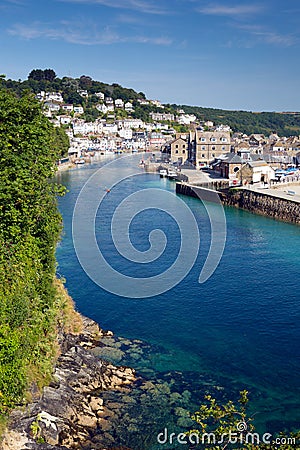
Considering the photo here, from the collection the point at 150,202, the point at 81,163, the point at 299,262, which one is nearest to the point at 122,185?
the point at 150,202

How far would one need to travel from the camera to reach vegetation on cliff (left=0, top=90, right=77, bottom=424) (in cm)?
767

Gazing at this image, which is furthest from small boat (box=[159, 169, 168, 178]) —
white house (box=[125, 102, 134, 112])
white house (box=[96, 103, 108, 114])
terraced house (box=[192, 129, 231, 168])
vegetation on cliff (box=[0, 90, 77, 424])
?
white house (box=[125, 102, 134, 112])

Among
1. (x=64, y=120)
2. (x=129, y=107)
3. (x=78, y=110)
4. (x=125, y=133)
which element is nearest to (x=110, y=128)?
(x=125, y=133)

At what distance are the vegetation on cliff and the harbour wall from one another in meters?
15.7

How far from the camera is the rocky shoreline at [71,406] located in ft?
24.6

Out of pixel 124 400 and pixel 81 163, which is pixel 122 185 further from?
pixel 124 400

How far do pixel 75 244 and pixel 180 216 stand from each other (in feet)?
27.4

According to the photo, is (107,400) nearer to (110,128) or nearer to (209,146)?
(209,146)

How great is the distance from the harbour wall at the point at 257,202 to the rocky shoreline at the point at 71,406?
1616cm

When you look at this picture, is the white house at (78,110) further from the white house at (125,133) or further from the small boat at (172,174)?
the small boat at (172,174)

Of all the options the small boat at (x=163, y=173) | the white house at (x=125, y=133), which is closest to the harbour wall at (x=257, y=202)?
the small boat at (x=163, y=173)

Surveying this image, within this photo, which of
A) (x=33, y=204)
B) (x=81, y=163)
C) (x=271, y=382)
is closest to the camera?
(x=271, y=382)

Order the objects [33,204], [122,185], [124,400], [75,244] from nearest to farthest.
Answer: [124,400]
[33,204]
[75,244]
[122,185]

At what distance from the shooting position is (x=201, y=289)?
1493 centimetres
